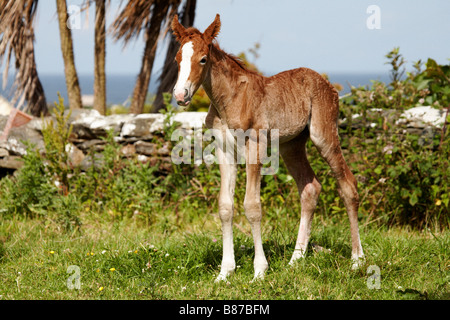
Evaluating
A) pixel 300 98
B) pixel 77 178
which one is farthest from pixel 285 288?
pixel 77 178

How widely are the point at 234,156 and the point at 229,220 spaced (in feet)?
1.50

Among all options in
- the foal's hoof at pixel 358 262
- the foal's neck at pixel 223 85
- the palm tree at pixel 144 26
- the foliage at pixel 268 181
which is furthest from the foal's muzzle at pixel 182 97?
the palm tree at pixel 144 26

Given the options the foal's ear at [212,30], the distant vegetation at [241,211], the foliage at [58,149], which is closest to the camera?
the foal's ear at [212,30]

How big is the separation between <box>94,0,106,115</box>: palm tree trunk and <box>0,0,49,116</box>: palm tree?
908 mm

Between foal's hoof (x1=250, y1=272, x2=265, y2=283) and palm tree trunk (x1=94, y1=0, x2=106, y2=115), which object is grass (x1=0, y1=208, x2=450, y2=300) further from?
palm tree trunk (x1=94, y1=0, x2=106, y2=115)

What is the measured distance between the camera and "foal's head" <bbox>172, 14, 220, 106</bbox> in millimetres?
2904

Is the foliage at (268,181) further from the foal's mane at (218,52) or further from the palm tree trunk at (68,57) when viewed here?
the foal's mane at (218,52)

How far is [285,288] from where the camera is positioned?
330 cm

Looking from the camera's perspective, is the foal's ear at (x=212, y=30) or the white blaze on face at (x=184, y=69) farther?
the foal's ear at (x=212, y=30)

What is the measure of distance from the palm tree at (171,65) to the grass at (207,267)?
332 cm

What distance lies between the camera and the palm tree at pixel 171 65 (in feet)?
24.6

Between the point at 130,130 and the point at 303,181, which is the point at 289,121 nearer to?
the point at 303,181

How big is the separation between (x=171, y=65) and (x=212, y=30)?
4.59m

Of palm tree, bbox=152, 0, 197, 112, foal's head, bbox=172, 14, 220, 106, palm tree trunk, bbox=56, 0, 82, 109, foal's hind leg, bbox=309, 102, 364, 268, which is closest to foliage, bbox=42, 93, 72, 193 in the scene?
palm tree trunk, bbox=56, 0, 82, 109
